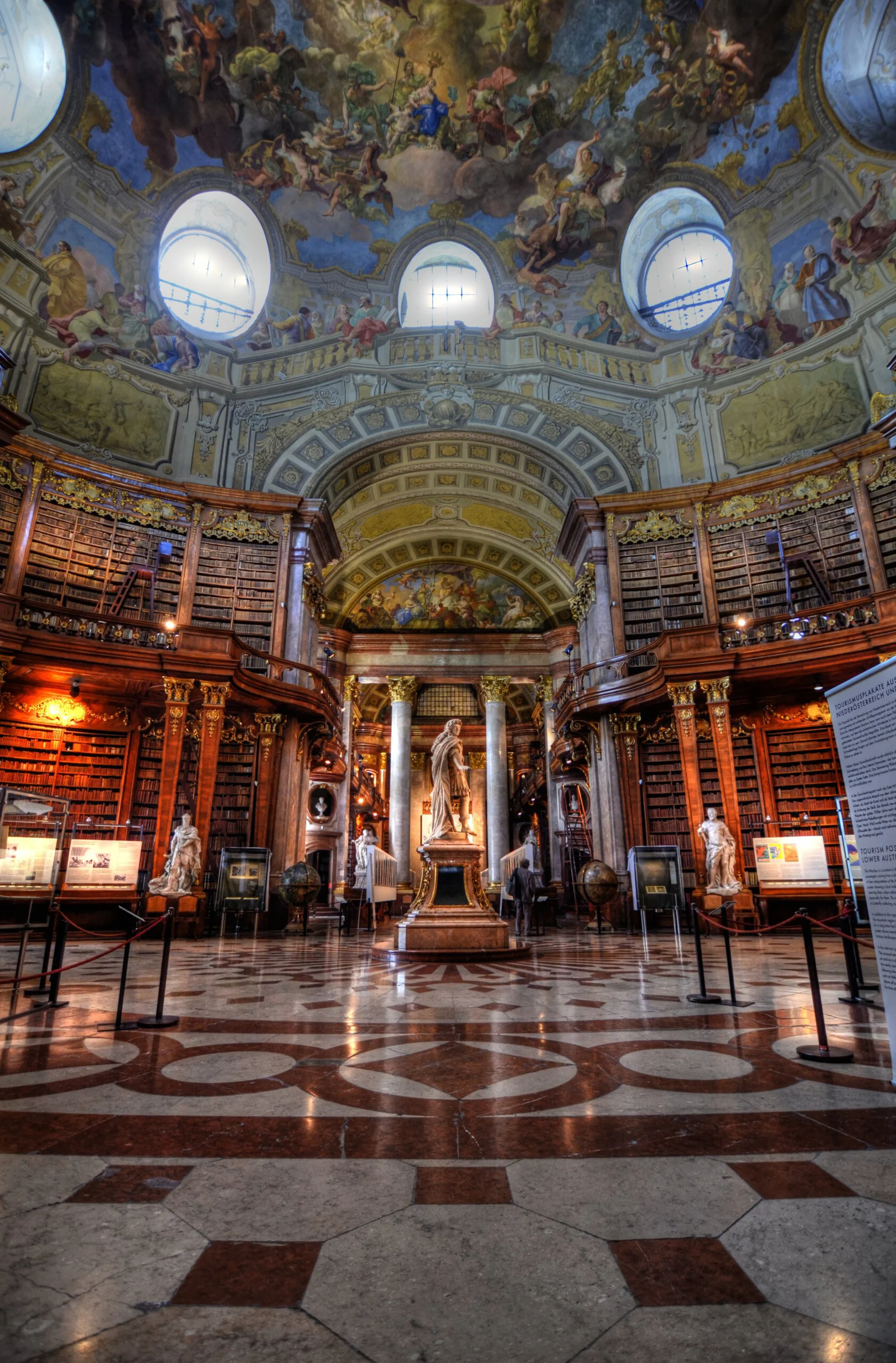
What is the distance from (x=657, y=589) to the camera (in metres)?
16.0

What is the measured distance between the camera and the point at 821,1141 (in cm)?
199

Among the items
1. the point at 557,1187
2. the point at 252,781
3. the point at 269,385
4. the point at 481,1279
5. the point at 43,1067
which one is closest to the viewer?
the point at 481,1279

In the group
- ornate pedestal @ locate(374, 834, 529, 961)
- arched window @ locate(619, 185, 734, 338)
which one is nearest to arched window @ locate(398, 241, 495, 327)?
arched window @ locate(619, 185, 734, 338)

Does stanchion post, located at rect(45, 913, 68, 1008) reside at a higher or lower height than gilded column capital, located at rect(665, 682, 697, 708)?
lower

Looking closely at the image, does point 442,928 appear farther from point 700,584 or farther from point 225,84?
point 225,84

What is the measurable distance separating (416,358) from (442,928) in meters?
15.2

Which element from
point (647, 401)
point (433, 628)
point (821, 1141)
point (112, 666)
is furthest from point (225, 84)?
point (821, 1141)

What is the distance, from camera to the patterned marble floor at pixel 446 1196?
3.67 ft

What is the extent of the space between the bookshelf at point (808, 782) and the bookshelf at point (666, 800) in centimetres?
173

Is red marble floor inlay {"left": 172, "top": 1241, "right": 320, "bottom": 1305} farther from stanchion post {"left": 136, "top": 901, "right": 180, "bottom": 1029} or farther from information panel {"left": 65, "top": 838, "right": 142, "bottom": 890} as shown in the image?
information panel {"left": 65, "top": 838, "right": 142, "bottom": 890}

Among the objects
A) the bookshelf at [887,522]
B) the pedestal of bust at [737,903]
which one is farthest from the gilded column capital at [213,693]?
the bookshelf at [887,522]

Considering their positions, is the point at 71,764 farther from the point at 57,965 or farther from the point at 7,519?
the point at 57,965

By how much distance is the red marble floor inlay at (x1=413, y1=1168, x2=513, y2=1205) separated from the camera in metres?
1.63

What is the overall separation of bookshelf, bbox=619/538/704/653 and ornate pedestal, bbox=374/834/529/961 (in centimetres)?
867
